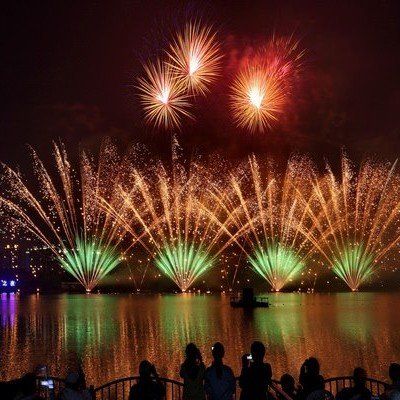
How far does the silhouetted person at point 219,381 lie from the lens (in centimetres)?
853

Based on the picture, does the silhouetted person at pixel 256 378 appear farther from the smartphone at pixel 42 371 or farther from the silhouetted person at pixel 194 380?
the smartphone at pixel 42 371

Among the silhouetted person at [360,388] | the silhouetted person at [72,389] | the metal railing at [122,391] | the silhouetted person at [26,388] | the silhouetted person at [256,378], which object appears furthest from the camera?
the metal railing at [122,391]

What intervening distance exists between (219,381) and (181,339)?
24.2 metres

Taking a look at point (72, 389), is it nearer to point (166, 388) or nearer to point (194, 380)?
point (194, 380)

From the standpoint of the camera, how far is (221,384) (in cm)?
856

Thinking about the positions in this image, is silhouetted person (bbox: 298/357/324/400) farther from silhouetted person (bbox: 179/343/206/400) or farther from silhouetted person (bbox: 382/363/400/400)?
silhouetted person (bbox: 179/343/206/400)

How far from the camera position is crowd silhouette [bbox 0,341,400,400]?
7359 mm

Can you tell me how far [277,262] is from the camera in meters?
68.1

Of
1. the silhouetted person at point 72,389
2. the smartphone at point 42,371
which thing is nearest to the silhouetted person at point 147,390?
the silhouetted person at point 72,389

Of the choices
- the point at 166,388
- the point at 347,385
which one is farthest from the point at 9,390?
the point at 347,385

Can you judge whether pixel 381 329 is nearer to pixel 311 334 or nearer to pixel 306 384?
pixel 311 334

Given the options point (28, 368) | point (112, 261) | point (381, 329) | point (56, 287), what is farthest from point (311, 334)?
point (56, 287)

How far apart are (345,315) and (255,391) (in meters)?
43.0

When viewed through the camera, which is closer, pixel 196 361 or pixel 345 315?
pixel 196 361
